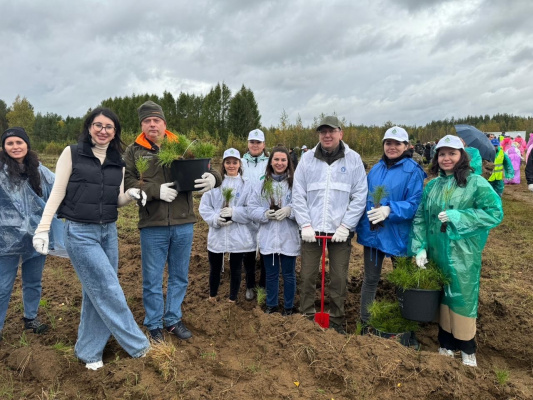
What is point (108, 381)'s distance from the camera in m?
2.67

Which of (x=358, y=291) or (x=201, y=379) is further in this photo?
(x=358, y=291)

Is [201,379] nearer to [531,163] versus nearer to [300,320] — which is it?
[300,320]

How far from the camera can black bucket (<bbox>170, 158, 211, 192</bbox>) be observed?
3039mm

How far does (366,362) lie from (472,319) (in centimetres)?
112

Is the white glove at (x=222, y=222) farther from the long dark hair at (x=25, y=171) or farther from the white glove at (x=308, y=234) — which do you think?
the long dark hair at (x=25, y=171)

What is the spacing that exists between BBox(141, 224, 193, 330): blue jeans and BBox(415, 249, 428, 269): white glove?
1.96m

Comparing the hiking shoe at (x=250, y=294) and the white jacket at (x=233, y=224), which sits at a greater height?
the white jacket at (x=233, y=224)

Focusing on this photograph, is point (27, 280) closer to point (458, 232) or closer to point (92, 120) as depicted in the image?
point (92, 120)

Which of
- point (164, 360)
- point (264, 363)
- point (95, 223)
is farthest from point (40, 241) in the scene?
point (264, 363)

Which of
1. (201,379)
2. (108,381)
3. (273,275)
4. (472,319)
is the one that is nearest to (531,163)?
(472,319)

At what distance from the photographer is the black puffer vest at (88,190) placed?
8.98 feet

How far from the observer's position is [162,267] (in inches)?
128

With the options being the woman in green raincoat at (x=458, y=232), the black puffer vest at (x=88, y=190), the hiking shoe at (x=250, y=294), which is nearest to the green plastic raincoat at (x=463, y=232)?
the woman in green raincoat at (x=458, y=232)

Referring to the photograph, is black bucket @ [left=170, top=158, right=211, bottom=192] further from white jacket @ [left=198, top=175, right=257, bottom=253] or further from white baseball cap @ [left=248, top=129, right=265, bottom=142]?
white baseball cap @ [left=248, top=129, right=265, bottom=142]
